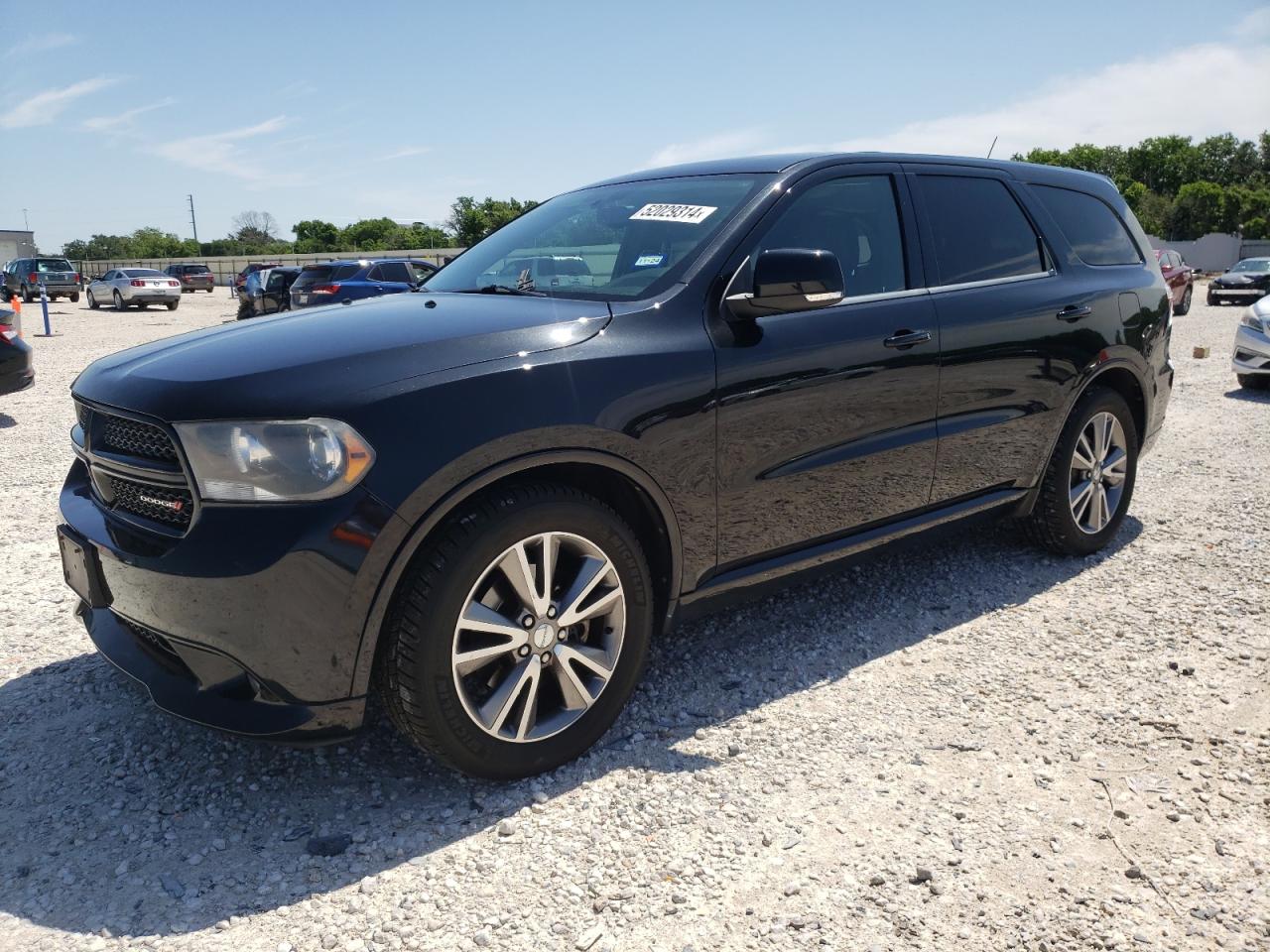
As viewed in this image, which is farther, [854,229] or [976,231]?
[976,231]

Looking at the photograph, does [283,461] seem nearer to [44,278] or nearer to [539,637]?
[539,637]

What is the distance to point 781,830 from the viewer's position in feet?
8.48

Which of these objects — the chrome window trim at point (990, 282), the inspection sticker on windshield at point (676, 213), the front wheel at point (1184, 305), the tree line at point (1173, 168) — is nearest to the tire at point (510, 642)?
the inspection sticker on windshield at point (676, 213)

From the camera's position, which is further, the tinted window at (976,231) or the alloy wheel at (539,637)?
the tinted window at (976,231)

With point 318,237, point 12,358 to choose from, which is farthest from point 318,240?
point 12,358

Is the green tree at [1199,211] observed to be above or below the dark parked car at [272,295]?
above

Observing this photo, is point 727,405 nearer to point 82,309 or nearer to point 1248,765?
point 1248,765

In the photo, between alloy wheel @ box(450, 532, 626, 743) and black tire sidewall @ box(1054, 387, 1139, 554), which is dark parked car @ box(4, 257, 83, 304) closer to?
black tire sidewall @ box(1054, 387, 1139, 554)

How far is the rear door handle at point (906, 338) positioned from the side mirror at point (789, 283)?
559 mm

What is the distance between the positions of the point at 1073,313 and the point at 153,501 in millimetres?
3808

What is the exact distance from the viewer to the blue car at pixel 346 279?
1658 cm

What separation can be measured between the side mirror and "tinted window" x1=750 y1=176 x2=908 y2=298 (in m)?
0.37

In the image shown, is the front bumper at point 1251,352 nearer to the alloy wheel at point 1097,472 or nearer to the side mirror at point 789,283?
the alloy wheel at point 1097,472

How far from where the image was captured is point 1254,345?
388 inches
